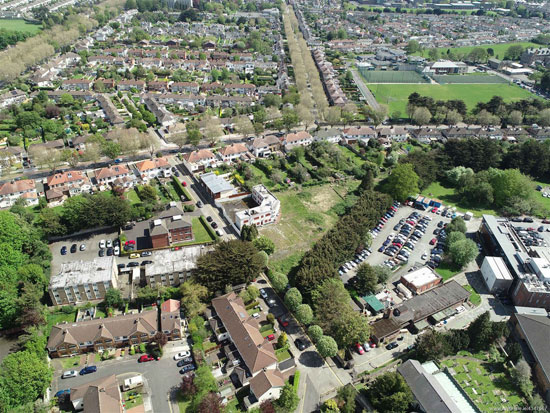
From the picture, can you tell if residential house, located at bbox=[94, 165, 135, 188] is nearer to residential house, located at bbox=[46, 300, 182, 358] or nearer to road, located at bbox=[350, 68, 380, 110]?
residential house, located at bbox=[46, 300, 182, 358]

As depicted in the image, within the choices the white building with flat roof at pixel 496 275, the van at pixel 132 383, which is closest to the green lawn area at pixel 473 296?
the white building with flat roof at pixel 496 275

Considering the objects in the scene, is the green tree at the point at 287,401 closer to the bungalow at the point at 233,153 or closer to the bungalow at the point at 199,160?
the bungalow at the point at 199,160

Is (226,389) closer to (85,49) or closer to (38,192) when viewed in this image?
(38,192)

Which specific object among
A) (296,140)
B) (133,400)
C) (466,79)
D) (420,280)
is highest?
(466,79)

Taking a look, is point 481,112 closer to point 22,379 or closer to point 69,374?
point 69,374

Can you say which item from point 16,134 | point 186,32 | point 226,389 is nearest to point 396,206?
point 226,389

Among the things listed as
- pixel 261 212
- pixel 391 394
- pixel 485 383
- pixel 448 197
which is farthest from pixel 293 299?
pixel 448 197

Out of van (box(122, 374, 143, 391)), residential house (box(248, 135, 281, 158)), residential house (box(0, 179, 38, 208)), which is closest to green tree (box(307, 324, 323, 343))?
van (box(122, 374, 143, 391))
